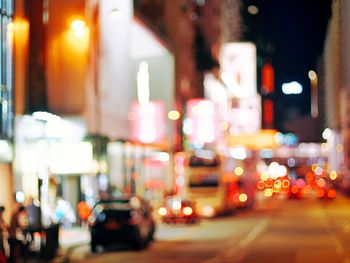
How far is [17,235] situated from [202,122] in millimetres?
46590

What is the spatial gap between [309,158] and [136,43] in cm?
10370

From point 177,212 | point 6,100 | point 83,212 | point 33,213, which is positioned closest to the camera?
point 33,213

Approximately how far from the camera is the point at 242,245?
2981 cm

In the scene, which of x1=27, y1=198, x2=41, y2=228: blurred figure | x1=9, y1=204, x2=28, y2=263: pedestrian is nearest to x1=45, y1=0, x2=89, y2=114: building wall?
x1=27, y1=198, x2=41, y2=228: blurred figure

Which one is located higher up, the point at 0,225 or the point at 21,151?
the point at 21,151

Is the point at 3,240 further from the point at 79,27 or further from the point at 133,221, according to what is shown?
the point at 79,27

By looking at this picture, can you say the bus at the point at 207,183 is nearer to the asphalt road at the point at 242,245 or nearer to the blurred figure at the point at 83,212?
the asphalt road at the point at 242,245

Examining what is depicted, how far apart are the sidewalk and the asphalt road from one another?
0.50ft

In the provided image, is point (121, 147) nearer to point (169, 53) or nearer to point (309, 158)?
point (169, 53)

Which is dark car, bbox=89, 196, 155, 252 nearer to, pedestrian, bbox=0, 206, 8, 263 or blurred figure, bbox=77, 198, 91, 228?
pedestrian, bbox=0, 206, 8, 263

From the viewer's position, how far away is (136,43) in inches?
2313

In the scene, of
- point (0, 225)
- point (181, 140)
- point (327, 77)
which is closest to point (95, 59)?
point (0, 225)

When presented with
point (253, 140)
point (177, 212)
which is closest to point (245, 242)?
point (177, 212)

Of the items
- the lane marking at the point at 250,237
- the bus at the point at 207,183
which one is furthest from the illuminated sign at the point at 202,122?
the lane marking at the point at 250,237
